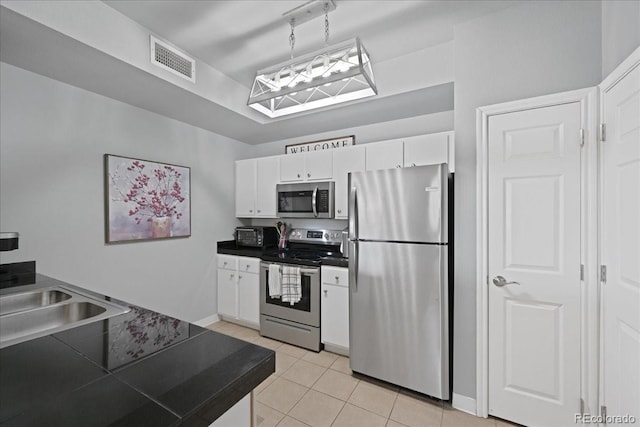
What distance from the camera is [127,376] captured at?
0.73 m

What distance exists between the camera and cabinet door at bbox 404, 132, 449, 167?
250 centimetres

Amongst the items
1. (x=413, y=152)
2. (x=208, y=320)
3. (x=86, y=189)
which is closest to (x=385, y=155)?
(x=413, y=152)

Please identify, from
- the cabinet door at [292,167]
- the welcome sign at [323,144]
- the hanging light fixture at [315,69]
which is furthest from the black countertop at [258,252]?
the hanging light fixture at [315,69]

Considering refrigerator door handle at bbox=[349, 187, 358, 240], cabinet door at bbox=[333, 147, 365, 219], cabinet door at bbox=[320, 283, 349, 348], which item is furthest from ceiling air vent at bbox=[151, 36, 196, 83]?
cabinet door at bbox=[320, 283, 349, 348]

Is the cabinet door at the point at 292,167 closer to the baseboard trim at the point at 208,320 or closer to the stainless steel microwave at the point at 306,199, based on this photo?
the stainless steel microwave at the point at 306,199

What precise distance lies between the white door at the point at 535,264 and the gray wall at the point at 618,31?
0.27 metres

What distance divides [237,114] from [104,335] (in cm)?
242

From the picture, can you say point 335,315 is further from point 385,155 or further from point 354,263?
point 385,155

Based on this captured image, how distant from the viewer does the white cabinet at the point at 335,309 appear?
8.66 ft

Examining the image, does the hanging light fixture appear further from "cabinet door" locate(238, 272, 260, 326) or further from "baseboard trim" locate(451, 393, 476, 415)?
"baseboard trim" locate(451, 393, 476, 415)

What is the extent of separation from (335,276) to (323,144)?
5.47 ft

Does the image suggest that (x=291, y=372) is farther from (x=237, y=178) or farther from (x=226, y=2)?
(x=226, y=2)

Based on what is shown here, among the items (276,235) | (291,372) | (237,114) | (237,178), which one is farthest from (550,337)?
(237,178)

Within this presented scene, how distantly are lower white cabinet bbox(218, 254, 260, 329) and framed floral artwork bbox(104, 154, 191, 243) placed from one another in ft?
2.09
